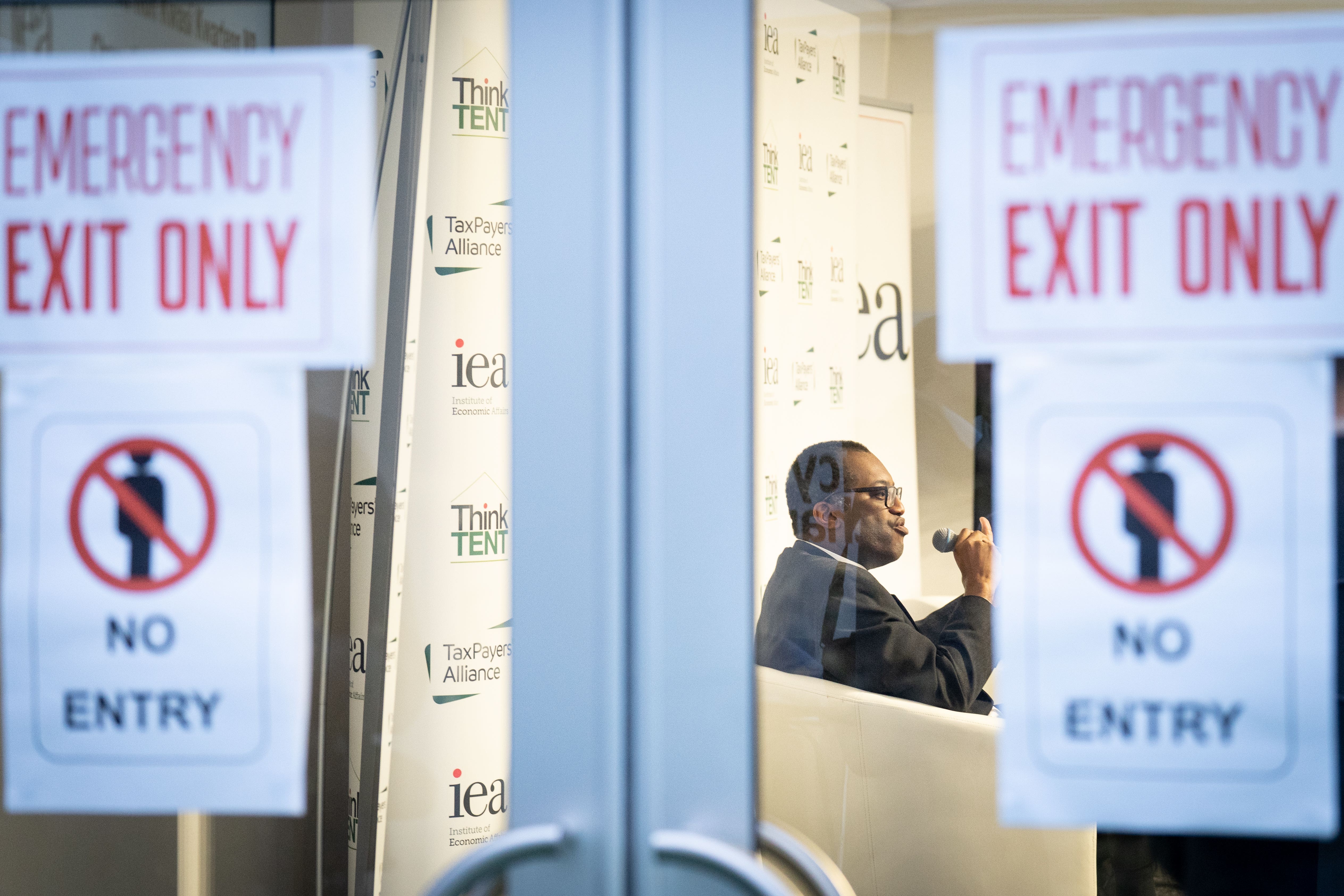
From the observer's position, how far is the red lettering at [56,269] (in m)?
0.79

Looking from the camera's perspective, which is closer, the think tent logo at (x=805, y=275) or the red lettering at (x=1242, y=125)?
the red lettering at (x=1242, y=125)

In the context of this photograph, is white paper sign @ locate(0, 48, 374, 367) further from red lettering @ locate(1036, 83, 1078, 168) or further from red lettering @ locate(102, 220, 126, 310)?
red lettering @ locate(1036, 83, 1078, 168)

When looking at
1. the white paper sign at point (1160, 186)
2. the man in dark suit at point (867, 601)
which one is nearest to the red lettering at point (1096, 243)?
the white paper sign at point (1160, 186)

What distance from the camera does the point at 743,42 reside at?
80 cm

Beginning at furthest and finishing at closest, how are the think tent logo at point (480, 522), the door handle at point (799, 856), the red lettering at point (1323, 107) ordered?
the think tent logo at point (480, 522), the door handle at point (799, 856), the red lettering at point (1323, 107)

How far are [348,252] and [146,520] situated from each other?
290 millimetres

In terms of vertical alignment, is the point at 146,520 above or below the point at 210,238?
below

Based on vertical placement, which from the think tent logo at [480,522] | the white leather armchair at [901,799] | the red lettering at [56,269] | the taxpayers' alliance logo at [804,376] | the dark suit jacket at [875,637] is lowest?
the white leather armchair at [901,799]

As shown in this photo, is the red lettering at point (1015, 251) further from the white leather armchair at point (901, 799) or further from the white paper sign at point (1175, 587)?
the white leather armchair at point (901, 799)

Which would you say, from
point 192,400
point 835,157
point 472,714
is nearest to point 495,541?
point 472,714

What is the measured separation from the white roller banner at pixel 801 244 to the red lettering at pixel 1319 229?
43 centimetres

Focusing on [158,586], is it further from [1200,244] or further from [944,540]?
[1200,244]

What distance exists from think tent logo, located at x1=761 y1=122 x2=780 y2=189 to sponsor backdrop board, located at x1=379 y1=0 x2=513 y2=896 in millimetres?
245

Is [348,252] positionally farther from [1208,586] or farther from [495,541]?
[1208,586]
